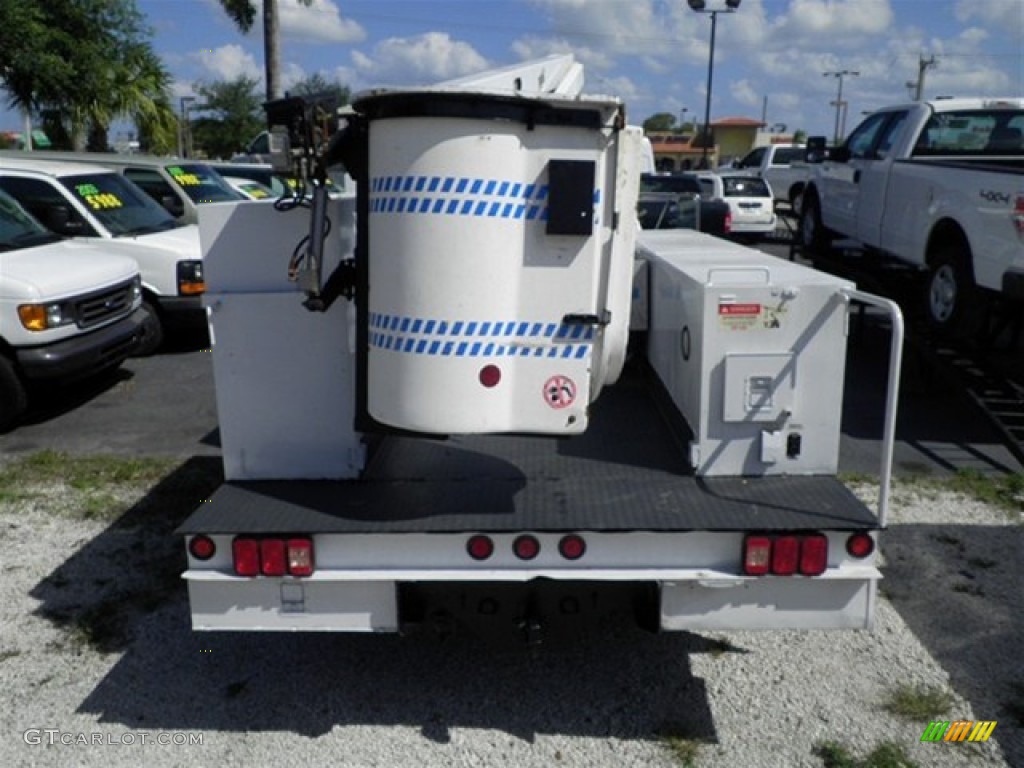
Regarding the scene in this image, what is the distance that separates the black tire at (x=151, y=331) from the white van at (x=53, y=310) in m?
0.71

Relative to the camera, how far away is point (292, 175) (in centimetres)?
340

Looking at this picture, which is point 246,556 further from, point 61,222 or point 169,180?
point 169,180

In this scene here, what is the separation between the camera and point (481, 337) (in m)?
3.12

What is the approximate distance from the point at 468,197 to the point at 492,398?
646mm

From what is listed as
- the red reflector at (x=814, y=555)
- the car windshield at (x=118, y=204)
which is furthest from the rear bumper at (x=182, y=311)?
the red reflector at (x=814, y=555)

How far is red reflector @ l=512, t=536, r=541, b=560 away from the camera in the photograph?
3.27 metres

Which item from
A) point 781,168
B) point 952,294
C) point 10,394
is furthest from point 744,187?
point 10,394

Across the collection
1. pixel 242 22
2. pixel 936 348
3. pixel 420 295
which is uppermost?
pixel 242 22

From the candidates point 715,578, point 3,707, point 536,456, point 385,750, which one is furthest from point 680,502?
point 3,707

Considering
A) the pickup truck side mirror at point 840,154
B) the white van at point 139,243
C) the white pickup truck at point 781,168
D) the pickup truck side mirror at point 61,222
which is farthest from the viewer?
the white pickup truck at point 781,168

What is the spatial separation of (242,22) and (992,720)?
22361mm

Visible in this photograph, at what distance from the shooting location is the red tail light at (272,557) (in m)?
3.26

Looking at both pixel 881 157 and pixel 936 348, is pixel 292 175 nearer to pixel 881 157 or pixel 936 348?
pixel 936 348

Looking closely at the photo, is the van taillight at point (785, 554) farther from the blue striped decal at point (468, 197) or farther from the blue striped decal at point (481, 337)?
the blue striped decal at point (468, 197)
